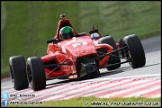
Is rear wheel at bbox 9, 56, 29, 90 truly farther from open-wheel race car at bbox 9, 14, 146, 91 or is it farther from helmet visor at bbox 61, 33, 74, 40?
helmet visor at bbox 61, 33, 74, 40

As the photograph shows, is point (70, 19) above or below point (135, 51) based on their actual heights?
above

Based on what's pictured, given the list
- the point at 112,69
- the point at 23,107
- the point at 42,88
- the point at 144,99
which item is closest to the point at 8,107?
the point at 23,107

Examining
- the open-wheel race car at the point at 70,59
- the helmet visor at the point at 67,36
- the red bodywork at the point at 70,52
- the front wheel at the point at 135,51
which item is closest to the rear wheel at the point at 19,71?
the open-wheel race car at the point at 70,59

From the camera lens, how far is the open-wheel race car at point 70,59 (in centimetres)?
1072

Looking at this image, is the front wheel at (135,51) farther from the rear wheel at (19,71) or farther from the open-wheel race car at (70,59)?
the rear wheel at (19,71)

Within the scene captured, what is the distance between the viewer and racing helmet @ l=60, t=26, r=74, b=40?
40.8 ft

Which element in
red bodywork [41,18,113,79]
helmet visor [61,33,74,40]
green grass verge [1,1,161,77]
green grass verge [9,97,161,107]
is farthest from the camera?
green grass verge [1,1,161,77]

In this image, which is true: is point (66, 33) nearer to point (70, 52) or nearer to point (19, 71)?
point (70, 52)

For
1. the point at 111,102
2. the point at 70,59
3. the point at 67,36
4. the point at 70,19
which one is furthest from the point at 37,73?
the point at 70,19

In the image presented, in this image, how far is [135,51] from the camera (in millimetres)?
11070

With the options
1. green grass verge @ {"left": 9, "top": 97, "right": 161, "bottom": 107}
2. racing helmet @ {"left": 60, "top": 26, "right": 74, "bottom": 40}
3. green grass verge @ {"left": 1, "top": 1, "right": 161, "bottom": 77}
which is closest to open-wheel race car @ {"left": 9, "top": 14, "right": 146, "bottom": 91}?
racing helmet @ {"left": 60, "top": 26, "right": 74, "bottom": 40}

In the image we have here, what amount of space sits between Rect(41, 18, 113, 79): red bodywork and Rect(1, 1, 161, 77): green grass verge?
1147 cm

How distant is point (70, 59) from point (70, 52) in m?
0.17

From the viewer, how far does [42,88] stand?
35.7ft
